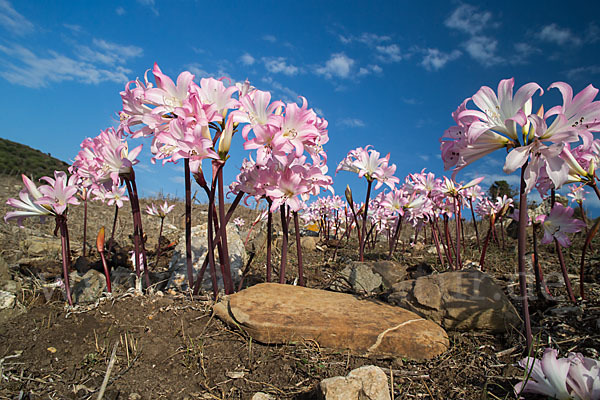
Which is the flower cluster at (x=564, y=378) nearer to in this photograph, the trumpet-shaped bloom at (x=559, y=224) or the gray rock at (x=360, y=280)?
the trumpet-shaped bloom at (x=559, y=224)

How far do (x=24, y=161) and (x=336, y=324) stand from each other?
26.0m

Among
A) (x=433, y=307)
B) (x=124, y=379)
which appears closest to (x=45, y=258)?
(x=124, y=379)

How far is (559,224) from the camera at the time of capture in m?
3.27

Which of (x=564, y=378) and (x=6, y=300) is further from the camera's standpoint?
(x=6, y=300)

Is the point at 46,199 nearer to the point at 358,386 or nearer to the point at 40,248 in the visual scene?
the point at 358,386

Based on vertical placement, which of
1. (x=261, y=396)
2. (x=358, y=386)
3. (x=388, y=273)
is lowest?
(x=261, y=396)

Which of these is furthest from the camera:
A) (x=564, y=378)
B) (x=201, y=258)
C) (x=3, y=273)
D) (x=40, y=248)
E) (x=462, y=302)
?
(x=40, y=248)

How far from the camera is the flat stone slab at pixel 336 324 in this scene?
8.63 feet

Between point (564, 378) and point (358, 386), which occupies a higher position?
point (564, 378)

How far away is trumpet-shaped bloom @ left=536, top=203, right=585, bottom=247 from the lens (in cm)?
319

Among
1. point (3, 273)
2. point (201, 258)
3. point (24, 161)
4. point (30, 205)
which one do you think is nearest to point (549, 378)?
point (201, 258)

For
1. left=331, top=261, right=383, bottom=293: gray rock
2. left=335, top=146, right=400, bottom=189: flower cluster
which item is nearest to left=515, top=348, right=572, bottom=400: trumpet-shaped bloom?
left=331, top=261, right=383, bottom=293: gray rock

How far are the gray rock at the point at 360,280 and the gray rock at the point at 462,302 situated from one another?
2.99ft

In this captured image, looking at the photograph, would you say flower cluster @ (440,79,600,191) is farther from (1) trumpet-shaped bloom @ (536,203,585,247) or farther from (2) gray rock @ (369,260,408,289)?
(2) gray rock @ (369,260,408,289)
